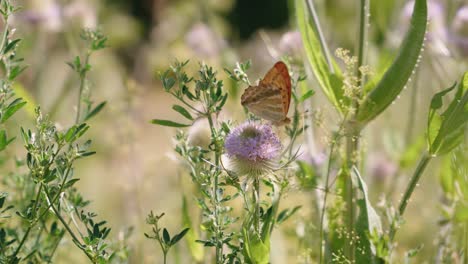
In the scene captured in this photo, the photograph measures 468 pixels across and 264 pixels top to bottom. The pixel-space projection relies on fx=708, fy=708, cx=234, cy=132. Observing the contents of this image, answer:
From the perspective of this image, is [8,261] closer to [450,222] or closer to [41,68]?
[450,222]

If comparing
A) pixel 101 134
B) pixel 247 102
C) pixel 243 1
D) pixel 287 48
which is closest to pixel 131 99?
pixel 287 48

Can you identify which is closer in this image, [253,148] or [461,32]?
[253,148]

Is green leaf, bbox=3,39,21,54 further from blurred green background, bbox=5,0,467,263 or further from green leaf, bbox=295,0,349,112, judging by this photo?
green leaf, bbox=295,0,349,112

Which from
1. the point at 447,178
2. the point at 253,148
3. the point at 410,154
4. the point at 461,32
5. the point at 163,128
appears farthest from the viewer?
the point at 163,128

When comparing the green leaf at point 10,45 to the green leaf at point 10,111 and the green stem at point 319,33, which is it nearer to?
the green leaf at point 10,111

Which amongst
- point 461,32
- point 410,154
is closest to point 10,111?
point 410,154

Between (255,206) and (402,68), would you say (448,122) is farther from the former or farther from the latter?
(255,206)
